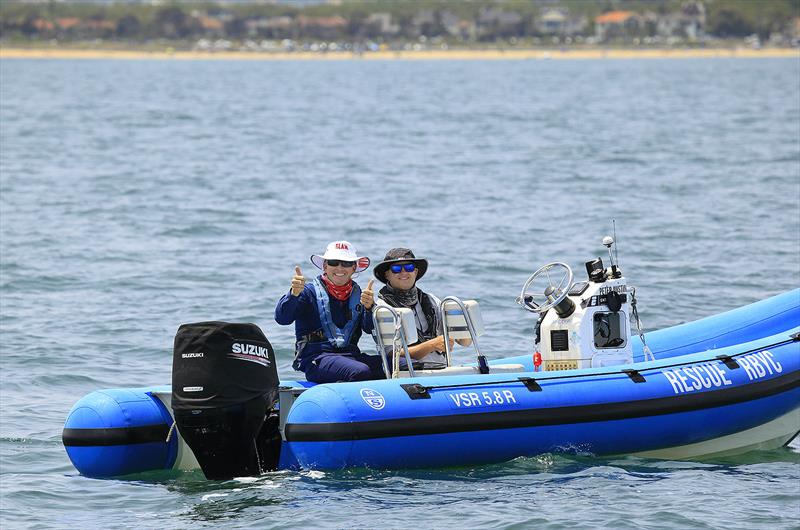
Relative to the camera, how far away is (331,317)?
9461mm

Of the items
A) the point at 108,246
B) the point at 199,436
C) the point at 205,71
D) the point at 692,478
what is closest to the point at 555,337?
the point at 692,478

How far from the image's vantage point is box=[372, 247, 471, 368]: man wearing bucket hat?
31.1ft

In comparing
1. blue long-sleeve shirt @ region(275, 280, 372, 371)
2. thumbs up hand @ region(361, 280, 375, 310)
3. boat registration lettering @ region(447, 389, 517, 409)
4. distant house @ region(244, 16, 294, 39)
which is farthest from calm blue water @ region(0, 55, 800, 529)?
distant house @ region(244, 16, 294, 39)

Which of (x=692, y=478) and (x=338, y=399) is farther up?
(x=338, y=399)

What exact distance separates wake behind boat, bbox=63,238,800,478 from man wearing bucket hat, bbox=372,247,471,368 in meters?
0.13

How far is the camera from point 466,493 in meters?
8.67

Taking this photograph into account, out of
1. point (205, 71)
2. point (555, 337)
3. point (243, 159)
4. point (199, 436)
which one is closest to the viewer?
point (199, 436)

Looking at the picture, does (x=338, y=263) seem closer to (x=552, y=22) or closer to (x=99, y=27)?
(x=99, y=27)

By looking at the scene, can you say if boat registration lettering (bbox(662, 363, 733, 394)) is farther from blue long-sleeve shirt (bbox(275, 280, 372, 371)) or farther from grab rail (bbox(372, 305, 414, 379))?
blue long-sleeve shirt (bbox(275, 280, 372, 371))

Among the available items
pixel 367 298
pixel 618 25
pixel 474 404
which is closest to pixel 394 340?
pixel 367 298

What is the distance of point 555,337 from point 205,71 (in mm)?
103560

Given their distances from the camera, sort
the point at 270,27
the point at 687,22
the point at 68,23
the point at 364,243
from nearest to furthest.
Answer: the point at 364,243 → the point at 68,23 → the point at 687,22 → the point at 270,27

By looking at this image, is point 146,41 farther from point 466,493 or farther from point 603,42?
point 466,493

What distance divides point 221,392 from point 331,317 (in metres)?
1.38
